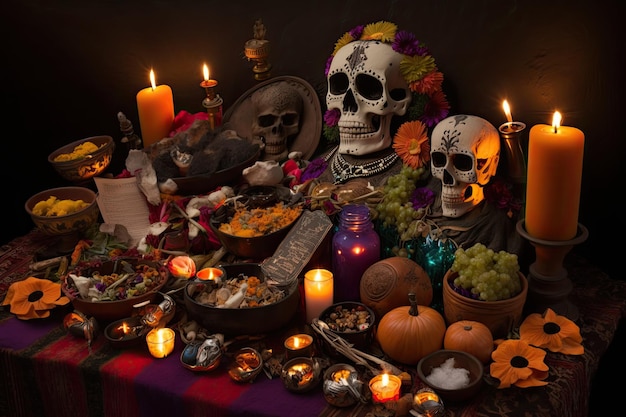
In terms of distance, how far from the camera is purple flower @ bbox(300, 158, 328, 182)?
2676 millimetres

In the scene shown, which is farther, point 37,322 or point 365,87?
point 365,87

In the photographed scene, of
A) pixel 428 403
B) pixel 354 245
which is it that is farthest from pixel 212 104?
pixel 428 403

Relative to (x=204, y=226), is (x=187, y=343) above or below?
below

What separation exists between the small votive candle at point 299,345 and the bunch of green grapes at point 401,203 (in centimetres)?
49

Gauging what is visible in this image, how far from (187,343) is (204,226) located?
22.3 inches

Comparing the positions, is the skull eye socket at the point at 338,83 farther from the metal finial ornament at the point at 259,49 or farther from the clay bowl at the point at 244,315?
the clay bowl at the point at 244,315

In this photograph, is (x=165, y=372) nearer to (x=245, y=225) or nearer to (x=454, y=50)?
(x=245, y=225)

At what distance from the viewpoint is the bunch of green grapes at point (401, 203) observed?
90.4 inches

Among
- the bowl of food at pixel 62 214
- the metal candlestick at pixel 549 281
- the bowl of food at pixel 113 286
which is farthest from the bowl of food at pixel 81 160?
the metal candlestick at pixel 549 281

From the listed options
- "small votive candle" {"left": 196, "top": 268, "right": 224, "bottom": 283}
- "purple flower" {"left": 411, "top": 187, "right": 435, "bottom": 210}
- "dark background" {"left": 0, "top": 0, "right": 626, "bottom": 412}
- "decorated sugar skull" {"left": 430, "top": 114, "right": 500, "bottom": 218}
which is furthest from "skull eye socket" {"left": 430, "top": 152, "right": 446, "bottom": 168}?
"small votive candle" {"left": 196, "top": 268, "right": 224, "bottom": 283}

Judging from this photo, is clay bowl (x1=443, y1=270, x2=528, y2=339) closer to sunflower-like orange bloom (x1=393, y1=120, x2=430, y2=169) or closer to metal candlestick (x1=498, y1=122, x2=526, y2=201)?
metal candlestick (x1=498, y1=122, x2=526, y2=201)

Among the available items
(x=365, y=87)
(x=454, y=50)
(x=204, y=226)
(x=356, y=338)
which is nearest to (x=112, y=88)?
(x=204, y=226)

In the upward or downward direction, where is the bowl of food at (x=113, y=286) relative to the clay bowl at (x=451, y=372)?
upward

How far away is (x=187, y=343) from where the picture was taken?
2.05 m
